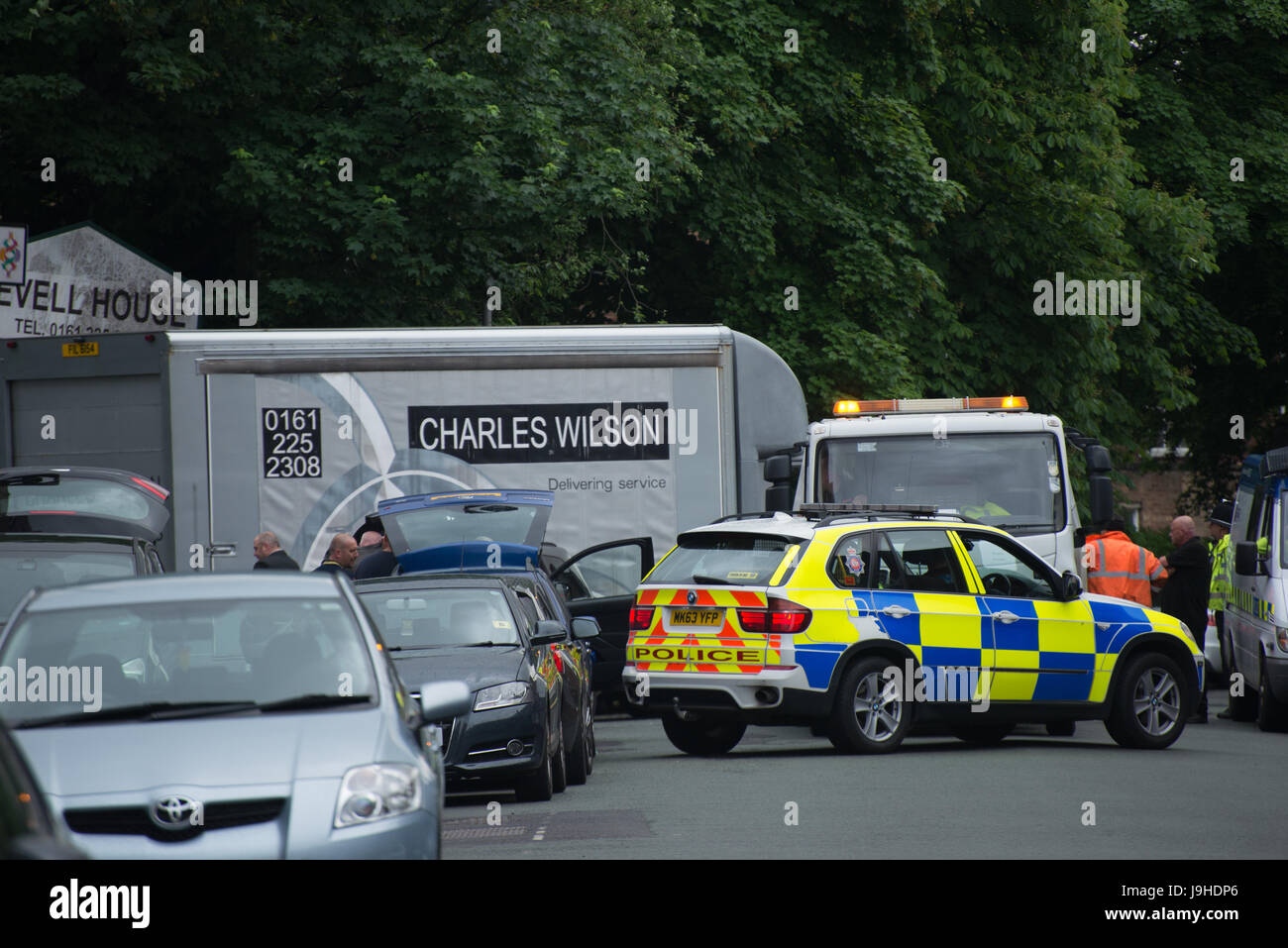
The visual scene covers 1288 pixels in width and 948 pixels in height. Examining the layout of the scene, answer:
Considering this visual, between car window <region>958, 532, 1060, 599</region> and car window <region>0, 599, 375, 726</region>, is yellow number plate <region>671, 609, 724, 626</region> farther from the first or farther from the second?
car window <region>0, 599, 375, 726</region>

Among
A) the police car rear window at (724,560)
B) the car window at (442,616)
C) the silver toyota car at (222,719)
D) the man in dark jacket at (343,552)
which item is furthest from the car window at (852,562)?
the silver toyota car at (222,719)

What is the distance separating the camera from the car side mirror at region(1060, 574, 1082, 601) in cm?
1424

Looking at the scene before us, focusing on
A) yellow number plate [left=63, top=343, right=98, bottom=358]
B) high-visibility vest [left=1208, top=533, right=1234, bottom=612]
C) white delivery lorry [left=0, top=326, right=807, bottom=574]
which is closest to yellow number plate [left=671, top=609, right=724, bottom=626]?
white delivery lorry [left=0, top=326, right=807, bottom=574]

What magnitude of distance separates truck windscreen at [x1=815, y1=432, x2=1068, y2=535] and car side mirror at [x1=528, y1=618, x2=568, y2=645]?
5513 millimetres

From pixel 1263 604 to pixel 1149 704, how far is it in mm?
2450

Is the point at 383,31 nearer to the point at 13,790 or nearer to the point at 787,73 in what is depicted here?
the point at 787,73

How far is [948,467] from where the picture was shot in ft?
55.8

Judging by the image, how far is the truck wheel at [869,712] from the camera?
1338 cm

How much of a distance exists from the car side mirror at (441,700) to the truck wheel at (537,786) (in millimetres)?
4079

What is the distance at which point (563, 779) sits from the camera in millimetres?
12062

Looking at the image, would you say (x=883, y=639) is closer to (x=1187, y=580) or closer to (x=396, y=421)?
(x=396, y=421)

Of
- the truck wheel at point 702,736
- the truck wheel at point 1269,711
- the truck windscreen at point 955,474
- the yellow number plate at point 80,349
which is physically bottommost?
the truck wheel at point 1269,711

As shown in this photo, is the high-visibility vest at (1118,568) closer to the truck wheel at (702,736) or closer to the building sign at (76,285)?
the truck wheel at (702,736)
